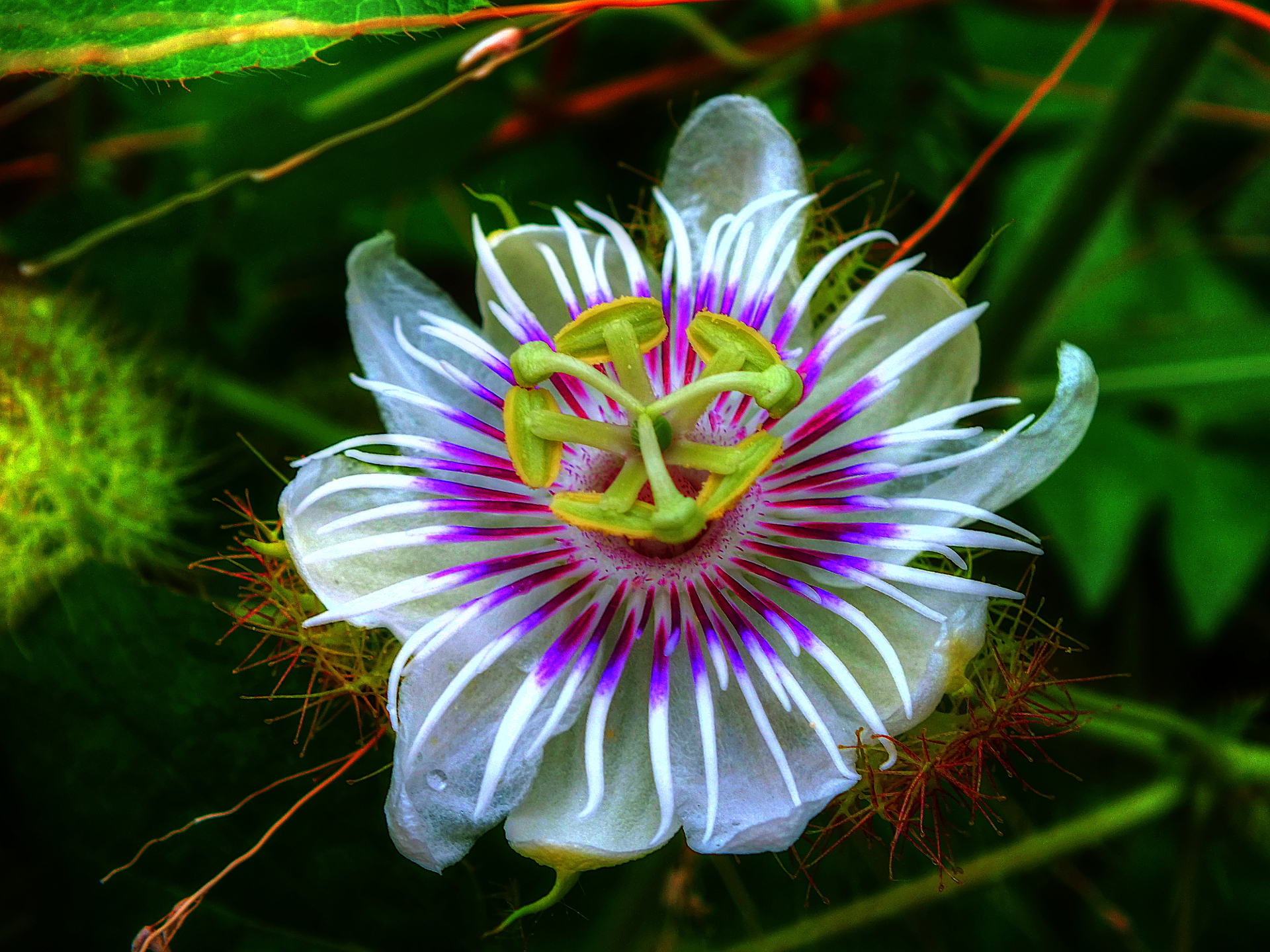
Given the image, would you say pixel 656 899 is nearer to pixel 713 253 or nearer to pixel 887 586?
pixel 887 586

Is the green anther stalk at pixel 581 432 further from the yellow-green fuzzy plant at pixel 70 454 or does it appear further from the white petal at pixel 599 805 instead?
the yellow-green fuzzy plant at pixel 70 454

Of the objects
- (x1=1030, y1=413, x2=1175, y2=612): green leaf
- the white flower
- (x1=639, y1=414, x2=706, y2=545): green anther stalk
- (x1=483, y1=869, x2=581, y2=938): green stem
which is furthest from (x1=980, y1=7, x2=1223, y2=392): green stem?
(x1=483, y1=869, x2=581, y2=938): green stem

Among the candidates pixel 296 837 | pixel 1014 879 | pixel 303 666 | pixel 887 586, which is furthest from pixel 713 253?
pixel 1014 879

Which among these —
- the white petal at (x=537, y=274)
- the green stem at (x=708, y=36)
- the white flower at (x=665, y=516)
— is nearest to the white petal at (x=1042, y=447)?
the white flower at (x=665, y=516)

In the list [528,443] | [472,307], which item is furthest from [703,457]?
[472,307]

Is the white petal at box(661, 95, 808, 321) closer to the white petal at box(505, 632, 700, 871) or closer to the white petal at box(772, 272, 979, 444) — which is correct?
the white petal at box(772, 272, 979, 444)

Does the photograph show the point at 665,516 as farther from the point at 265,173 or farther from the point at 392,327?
the point at 265,173
